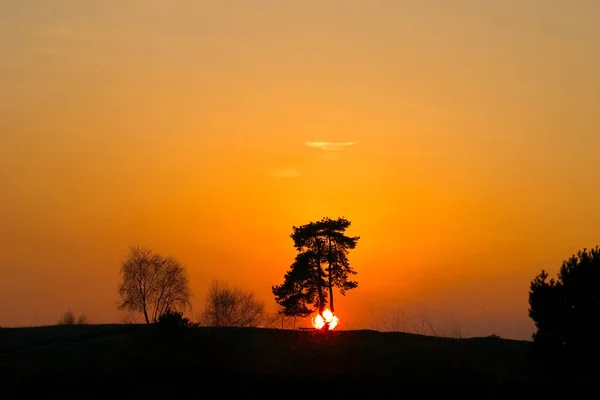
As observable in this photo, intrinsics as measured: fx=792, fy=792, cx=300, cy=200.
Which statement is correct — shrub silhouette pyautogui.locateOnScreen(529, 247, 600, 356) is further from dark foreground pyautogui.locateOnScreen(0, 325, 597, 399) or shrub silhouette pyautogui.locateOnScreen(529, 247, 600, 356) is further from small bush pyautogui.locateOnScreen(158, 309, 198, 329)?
small bush pyautogui.locateOnScreen(158, 309, 198, 329)

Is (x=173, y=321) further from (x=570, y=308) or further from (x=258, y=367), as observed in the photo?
(x=570, y=308)

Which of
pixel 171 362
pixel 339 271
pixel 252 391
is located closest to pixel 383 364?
pixel 252 391

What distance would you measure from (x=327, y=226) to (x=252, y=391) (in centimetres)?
3537

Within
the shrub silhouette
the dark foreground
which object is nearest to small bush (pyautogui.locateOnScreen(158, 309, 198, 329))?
the dark foreground

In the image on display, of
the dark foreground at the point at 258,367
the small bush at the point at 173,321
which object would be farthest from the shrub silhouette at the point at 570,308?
the small bush at the point at 173,321

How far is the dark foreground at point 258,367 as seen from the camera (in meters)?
59.8

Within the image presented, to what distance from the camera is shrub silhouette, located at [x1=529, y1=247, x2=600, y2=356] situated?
66250 millimetres

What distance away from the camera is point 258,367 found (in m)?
65.6

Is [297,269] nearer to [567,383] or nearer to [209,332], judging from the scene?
[209,332]

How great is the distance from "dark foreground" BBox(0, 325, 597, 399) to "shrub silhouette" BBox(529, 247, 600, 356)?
2785mm

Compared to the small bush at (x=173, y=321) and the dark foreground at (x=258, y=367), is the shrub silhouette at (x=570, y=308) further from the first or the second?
the small bush at (x=173, y=321)

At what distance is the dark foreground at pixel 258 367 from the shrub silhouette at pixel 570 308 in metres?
2.78

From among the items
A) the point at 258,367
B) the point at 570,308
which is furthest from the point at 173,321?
the point at 570,308

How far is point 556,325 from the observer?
224 feet
